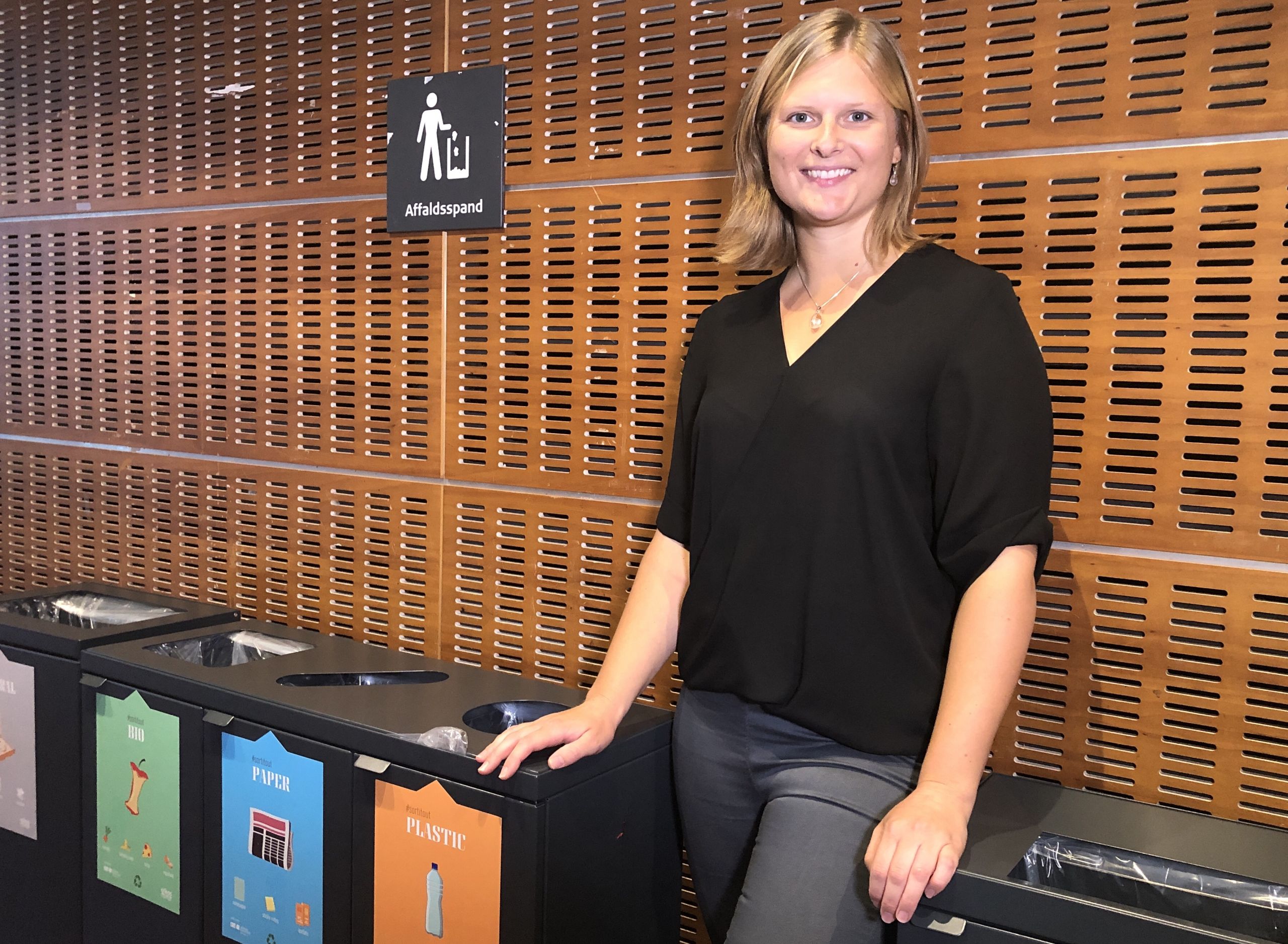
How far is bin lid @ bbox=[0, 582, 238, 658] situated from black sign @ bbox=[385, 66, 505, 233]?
116cm

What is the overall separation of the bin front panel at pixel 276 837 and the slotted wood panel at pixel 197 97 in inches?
56.4

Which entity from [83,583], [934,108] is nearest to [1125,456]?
[934,108]

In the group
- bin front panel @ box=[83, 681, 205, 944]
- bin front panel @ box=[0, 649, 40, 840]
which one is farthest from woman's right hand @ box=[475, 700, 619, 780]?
bin front panel @ box=[0, 649, 40, 840]

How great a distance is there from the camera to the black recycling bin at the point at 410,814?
1829 millimetres

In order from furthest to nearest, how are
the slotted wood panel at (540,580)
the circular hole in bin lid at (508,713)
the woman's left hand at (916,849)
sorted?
the slotted wood panel at (540,580), the circular hole in bin lid at (508,713), the woman's left hand at (916,849)

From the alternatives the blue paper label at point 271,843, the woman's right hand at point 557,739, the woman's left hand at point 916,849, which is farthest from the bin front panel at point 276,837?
the woman's left hand at point 916,849

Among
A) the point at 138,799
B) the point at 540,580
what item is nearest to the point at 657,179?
the point at 540,580

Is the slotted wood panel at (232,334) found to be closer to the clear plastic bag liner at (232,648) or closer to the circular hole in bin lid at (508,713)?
the clear plastic bag liner at (232,648)

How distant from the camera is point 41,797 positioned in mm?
2605

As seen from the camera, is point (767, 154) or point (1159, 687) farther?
point (1159, 687)

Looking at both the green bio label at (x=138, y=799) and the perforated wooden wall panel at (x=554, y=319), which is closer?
the perforated wooden wall panel at (x=554, y=319)

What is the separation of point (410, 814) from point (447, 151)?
5.08ft

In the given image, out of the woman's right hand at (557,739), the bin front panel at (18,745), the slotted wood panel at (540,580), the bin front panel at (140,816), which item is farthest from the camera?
the bin front panel at (18,745)

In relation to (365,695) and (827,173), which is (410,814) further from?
(827,173)
